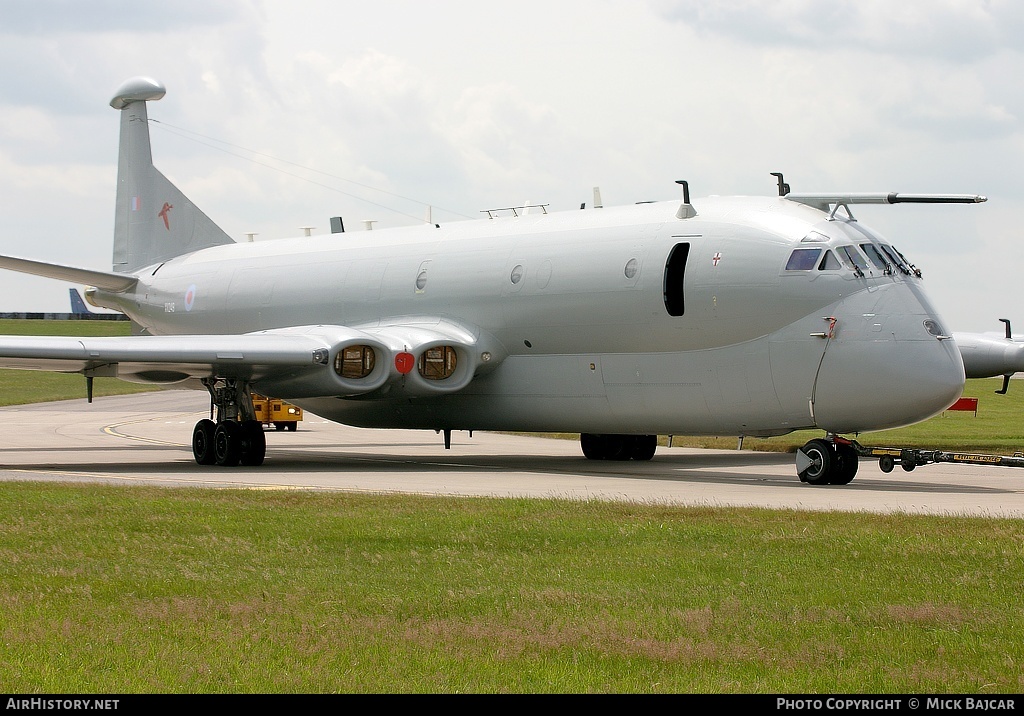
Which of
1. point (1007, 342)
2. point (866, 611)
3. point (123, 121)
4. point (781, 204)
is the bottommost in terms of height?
point (866, 611)

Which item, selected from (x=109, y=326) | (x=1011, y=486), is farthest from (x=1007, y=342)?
(x=109, y=326)

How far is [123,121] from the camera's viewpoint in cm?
2984

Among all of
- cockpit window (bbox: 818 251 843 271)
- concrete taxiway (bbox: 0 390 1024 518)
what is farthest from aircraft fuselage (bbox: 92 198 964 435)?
concrete taxiway (bbox: 0 390 1024 518)

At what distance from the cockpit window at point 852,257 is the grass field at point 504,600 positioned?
5.63 metres

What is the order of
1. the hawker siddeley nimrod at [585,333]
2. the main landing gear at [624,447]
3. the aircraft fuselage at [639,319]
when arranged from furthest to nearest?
the main landing gear at [624,447], the hawker siddeley nimrod at [585,333], the aircraft fuselage at [639,319]

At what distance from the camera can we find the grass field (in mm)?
6066

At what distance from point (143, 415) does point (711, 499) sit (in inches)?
1349

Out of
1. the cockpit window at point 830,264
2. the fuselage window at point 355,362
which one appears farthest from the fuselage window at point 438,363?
the cockpit window at point 830,264

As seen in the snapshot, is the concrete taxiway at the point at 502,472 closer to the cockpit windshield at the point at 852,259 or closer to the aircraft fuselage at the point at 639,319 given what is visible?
the aircraft fuselage at the point at 639,319

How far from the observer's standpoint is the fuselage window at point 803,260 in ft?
56.2

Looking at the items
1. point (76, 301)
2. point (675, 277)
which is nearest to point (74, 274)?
point (675, 277)

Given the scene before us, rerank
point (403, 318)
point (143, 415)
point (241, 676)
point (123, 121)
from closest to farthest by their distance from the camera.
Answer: point (241, 676), point (403, 318), point (123, 121), point (143, 415)

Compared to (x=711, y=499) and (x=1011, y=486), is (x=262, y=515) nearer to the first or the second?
(x=711, y=499)

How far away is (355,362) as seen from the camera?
21.8 metres
